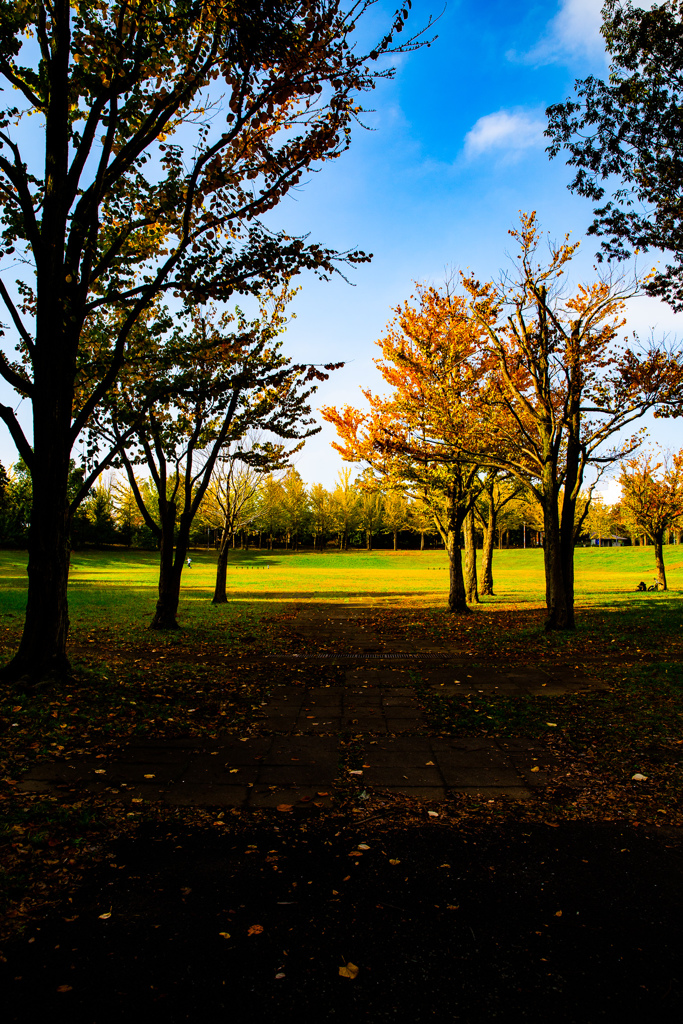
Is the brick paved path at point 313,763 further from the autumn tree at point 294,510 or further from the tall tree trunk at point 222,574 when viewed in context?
the autumn tree at point 294,510

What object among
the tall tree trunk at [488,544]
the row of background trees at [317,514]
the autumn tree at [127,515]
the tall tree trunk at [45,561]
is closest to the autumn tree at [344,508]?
the row of background trees at [317,514]

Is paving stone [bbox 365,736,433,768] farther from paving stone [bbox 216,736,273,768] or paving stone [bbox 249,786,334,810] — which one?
paving stone [bbox 216,736,273,768]

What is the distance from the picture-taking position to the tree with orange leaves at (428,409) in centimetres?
1477

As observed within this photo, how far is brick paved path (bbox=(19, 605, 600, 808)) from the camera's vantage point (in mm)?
4203

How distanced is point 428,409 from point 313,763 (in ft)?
38.5

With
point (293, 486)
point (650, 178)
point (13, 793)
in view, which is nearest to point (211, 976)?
point (13, 793)

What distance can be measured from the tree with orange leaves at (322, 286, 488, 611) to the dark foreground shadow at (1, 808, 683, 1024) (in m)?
11.4

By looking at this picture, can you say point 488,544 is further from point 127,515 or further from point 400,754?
point 127,515

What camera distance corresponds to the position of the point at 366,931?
257cm

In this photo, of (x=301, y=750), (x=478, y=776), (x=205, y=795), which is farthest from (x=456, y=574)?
(x=205, y=795)

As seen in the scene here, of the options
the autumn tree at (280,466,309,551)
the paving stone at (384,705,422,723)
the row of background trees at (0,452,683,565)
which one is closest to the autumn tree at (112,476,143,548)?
the row of background trees at (0,452,683,565)

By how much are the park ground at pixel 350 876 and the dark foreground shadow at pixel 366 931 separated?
1cm

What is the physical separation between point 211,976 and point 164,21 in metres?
8.27

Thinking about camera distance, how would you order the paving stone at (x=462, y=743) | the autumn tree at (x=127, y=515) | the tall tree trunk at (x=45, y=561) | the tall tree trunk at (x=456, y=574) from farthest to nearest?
the autumn tree at (x=127, y=515) < the tall tree trunk at (x=456, y=574) < the tall tree trunk at (x=45, y=561) < the paving stone at (x=462, y=743)
